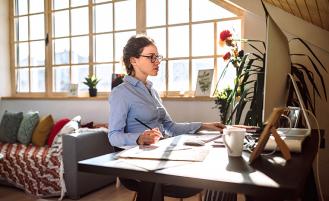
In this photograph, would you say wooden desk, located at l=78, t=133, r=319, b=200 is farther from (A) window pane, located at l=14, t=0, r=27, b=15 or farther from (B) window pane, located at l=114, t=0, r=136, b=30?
(A) window pane, located at l=14, t=0, r=27, b=15

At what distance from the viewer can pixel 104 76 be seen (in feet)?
14.3

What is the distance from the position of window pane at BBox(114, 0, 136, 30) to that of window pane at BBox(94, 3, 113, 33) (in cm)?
9

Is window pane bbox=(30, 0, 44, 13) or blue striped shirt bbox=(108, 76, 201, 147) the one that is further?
window pane bbox=(30, 0, 44, 13)

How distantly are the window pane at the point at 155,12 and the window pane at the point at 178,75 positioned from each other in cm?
51

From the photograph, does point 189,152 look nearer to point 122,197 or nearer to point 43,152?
point 122,197

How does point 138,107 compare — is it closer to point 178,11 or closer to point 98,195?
point 98,195

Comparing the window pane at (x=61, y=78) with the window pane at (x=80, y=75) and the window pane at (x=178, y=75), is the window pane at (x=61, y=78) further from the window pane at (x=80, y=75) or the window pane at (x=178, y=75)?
the window pane at (x=178, y=75)

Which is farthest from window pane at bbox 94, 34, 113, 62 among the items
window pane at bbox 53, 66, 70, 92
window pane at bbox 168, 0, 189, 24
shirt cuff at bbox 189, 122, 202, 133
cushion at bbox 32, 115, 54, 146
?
shirt cuff at bbox 189, 122, 202, 133

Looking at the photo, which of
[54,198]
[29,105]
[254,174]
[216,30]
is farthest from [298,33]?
[29,105]

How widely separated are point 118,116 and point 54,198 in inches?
75.1

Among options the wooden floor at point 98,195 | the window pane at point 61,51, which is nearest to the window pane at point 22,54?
the window pane at point 61,51

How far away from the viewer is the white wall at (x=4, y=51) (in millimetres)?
4938

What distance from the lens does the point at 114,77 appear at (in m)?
3.97

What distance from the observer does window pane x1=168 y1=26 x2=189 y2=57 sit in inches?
148
